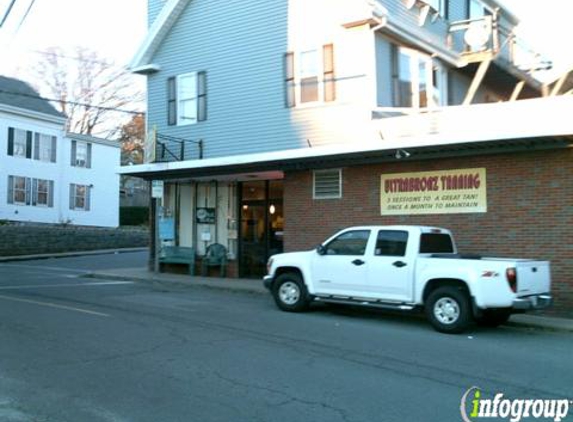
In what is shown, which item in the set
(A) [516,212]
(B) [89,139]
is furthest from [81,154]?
(A) [516,212]

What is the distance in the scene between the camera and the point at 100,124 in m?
57.3

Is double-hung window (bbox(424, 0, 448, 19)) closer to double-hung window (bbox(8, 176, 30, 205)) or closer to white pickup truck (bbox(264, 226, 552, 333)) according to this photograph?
white pickup truck (bbox(264, 226, 552, 333))

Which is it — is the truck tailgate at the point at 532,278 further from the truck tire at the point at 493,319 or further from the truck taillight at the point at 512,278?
the truck tire at the point at 493,319

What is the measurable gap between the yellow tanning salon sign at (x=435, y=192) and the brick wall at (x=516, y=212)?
0.44 feet

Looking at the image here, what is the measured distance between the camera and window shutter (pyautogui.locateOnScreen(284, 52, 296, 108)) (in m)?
17.7

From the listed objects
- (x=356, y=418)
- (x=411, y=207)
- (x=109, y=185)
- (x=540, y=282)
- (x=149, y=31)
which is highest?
(x=149, y=31)

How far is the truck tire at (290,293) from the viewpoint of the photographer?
41.4 ft

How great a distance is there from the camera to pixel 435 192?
583 inches

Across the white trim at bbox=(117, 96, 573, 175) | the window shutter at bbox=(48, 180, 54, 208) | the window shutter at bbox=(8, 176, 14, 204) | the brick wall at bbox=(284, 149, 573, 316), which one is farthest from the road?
the window shutter at bbox=(48, 180, 54, 208)

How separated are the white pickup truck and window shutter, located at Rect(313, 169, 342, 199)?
159 inches

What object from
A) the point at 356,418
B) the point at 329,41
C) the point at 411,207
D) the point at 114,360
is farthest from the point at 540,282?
the point at 329,41

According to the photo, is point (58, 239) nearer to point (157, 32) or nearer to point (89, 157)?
point (89, 157)

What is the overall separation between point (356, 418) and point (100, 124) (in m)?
55.1

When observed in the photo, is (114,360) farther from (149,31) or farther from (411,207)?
(149,31)
